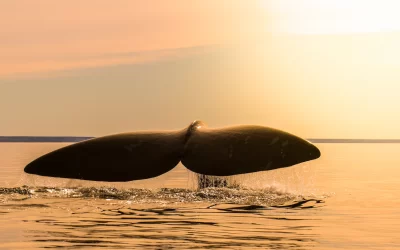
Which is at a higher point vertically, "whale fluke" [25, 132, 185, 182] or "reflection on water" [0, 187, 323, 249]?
"whale fluke" [25, 132, 185, 182]

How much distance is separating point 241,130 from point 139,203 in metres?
3.20

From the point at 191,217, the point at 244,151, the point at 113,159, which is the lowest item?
the point at 191,217

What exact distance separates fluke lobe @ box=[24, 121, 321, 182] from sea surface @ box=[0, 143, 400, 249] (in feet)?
1.87

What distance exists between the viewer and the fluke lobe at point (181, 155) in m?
13.1

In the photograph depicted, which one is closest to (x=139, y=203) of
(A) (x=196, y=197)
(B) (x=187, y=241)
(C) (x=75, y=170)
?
(A) (x=196, y=197)

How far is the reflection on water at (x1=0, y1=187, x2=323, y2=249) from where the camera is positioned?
11500 millimetres

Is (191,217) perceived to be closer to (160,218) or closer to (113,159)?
(160,218)

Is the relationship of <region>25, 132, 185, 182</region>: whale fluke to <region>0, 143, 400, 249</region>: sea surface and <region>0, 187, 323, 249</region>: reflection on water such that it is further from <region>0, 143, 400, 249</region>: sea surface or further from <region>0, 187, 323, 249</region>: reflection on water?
<region>0, 187, 323, 249</region>: reflection on water

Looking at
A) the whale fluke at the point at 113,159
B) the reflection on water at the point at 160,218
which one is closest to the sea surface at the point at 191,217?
the reflection on water at the point at 160,218

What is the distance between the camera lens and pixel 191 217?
1423 centimetres

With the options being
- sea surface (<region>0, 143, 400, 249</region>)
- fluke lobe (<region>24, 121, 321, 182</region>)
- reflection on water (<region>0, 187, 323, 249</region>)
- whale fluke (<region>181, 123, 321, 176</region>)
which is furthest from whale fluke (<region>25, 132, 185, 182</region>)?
reflection on water (<region>0, 187, 323, 249</region>)

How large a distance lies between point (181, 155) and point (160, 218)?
1.33m

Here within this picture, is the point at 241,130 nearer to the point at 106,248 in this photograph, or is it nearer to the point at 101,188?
the point at 106,248

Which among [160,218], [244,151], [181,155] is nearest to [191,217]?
[160,218]
